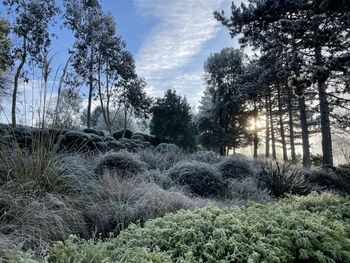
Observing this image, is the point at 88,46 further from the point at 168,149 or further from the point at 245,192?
the point at 245,192

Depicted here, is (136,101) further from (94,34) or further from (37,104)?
(37,104)

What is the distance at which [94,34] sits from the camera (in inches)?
814

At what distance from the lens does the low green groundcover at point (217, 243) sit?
1643 mm

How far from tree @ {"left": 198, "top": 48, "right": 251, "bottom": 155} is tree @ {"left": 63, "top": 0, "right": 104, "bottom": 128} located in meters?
7.70

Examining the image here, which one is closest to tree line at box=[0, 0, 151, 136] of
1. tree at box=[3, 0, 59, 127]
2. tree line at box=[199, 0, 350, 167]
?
tree at box=[3, 0, 59, 127]

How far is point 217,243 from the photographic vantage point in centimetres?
→ 179

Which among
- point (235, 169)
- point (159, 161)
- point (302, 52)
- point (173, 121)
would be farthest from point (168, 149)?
point (173, 121)

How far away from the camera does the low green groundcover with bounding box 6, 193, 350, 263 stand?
164 cm

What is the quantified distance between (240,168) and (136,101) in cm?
1729

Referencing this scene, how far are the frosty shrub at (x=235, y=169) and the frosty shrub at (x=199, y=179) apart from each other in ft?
3.03

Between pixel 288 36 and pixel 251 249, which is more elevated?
pixel 288 36

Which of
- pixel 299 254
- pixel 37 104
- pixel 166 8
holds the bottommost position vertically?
pixel 299 254

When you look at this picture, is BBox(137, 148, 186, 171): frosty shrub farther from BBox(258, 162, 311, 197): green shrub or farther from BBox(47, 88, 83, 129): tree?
BBox(47, 88, 83, 129): tree

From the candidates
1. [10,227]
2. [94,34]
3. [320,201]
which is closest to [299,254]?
[320,201]
